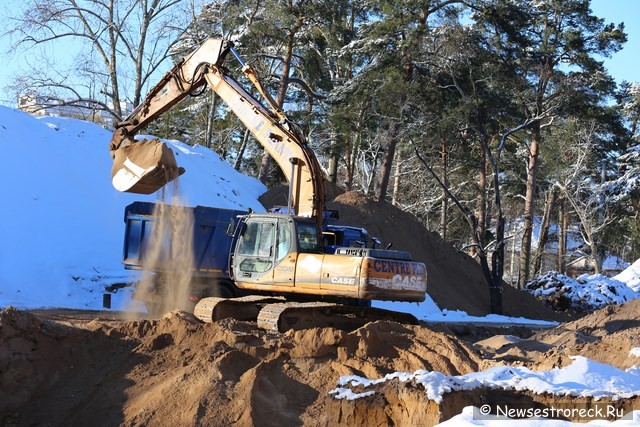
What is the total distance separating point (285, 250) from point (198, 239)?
4.60 metres

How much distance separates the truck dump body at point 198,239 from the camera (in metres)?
16.0

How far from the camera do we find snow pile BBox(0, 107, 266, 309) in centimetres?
1783

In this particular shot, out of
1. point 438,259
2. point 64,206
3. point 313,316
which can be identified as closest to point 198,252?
point 313,316

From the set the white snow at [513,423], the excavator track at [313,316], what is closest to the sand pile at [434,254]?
the excavator track at [313,316]

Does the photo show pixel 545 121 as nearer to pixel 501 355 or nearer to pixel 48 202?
pixel 48 202

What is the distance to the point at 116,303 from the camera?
17891mm

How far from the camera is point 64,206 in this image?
21000 mm

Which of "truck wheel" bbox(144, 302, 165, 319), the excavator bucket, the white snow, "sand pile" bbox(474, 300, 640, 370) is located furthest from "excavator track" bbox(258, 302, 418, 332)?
the white snow

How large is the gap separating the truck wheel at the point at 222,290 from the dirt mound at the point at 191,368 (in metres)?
5.43

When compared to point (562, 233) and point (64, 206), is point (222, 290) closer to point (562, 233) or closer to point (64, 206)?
point (64, 206)

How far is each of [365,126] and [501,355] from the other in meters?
19.1

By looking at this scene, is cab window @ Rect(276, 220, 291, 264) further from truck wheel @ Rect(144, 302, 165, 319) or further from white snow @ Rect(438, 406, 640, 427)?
white snow @ Rect(438, 406, 640, 427)

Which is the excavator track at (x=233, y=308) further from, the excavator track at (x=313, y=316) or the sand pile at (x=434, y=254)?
the sand pile at (x=434, y=254)

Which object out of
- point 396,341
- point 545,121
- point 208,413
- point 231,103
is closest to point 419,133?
point 545,121
